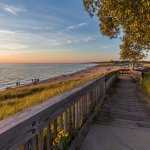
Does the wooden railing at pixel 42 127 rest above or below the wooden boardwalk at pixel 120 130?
above

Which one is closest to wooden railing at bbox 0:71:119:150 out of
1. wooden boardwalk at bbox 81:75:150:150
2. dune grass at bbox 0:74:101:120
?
wooden boardwalk at bbox 81:75:150:150

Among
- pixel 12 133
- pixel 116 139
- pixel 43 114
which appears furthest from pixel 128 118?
pixel 12 133

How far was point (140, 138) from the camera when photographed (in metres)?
4.90

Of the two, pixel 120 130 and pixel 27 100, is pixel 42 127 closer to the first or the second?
pixel 120 130

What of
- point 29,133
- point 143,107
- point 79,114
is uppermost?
point 29,133

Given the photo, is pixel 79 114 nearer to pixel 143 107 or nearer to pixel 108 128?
pixel 108 128

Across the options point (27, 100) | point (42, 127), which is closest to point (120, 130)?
point (27, 100)

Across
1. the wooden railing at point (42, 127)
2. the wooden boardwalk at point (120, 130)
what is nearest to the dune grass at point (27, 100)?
the wooden railing at point (42, 127)

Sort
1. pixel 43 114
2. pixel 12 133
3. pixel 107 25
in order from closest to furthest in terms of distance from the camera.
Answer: pixel 12 133, pixel 43 114, pixel 107 25

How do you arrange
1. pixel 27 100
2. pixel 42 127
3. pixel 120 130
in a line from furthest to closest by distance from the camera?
1. pixel 27 100
2. pixel 120 130
3. pixel 42 127

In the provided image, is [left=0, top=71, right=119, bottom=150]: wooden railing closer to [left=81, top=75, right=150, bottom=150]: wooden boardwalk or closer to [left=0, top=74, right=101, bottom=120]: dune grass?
[left=81, top=75, right=150, bottom=150]: wooden boardwalk

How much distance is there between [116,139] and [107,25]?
28.4ft

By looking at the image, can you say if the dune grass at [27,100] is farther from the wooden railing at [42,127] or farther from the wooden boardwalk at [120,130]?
the wooden boardwalk at [120,130]

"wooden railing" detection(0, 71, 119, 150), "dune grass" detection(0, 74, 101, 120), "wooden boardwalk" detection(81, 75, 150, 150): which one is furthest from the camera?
"wooden boardwalk" detection(81, 75, 150, 150)
